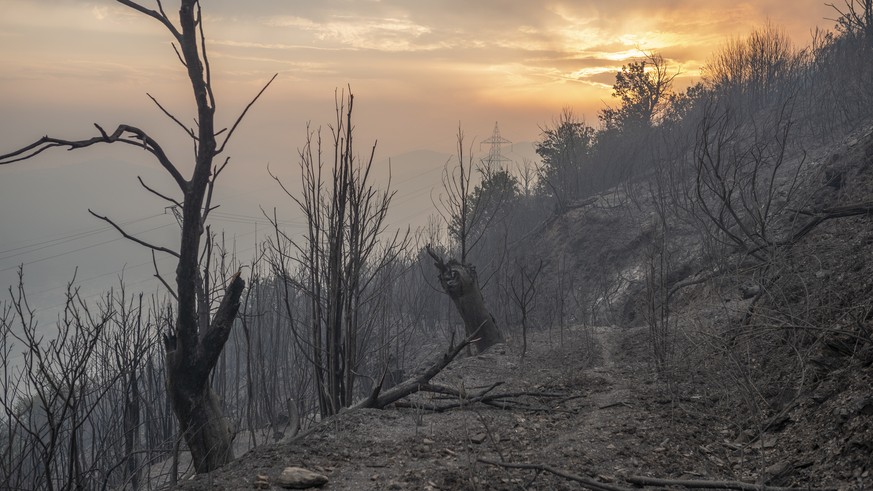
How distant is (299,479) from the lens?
3805 mm

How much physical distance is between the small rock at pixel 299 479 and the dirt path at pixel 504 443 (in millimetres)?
72

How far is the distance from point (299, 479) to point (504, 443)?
163 centimetres

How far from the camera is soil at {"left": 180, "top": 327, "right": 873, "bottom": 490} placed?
375 centimetres

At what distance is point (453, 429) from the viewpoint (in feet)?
17.1

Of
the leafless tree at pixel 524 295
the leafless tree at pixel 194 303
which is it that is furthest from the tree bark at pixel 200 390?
the leafless tree at pixel 524 295

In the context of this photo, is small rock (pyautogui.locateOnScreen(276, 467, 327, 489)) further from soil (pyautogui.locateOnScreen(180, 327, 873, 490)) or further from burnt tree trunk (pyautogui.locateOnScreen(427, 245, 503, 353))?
burnt tree trunk (pyautogui.locateOnScreen(427, 245, 503, 353))

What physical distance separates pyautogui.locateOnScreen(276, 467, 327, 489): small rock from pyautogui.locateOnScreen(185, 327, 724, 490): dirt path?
7 cm

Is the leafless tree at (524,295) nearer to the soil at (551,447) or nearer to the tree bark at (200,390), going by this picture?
the soil at (551,447)

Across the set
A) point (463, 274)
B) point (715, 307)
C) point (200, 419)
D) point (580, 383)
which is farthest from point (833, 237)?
point (200, 419)

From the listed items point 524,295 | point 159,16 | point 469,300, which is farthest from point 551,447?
point 469,300

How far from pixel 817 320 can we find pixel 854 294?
35cm

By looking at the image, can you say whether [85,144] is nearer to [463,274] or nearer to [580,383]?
[580,383]

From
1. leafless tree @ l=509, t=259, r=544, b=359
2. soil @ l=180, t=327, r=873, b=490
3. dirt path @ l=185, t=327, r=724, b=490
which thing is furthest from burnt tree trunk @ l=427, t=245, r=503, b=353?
soil @ l=180, t=327, r=873, b=490

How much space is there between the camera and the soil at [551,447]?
12.3 feet
